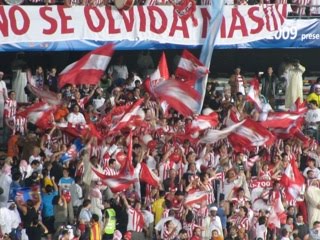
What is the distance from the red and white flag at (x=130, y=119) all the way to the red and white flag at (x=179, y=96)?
60 centimetres

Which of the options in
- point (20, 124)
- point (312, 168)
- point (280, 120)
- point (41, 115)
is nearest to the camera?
point (41, 115)

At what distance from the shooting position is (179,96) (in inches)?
1533

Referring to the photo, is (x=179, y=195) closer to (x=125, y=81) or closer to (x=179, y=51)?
(x=125, y=81)

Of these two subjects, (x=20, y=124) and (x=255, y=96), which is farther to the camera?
(x=255, y=96)

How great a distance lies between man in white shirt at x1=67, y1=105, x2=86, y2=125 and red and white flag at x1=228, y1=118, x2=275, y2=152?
2946 mm

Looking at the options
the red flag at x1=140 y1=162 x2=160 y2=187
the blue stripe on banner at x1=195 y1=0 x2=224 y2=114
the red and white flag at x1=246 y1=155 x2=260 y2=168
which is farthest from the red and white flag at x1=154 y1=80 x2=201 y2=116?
the blue stripe on banner at x1=195 y1=0 x2=224 y2=114

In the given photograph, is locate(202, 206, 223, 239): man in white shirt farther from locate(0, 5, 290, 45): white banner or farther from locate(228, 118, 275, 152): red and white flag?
locate(0, 5, 290, 45): white banner

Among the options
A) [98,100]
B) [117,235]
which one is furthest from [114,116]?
[117,235]

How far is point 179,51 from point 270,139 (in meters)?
6.43

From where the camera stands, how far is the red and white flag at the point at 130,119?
125 feet

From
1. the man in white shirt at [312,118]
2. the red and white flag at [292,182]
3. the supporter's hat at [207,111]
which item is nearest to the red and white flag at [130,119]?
the supporter's hat at [207,111]

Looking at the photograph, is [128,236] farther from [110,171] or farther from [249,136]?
[249,136]

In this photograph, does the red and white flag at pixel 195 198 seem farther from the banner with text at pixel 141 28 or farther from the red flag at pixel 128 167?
the banner with text at pixel 141 28

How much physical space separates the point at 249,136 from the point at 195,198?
2391mm
